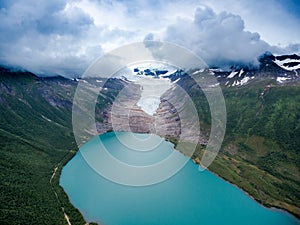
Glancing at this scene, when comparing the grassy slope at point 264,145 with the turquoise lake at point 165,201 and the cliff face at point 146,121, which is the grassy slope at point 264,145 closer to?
the turquoise lake at point 165,201

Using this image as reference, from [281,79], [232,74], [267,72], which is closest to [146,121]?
[232,74]

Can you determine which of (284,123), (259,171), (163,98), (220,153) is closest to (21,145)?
(220,153)

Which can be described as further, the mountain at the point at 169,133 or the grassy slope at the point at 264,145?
the grassy slope at the point at 264,145

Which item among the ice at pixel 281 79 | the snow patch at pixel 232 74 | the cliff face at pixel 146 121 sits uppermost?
the ice at pixel 281 79

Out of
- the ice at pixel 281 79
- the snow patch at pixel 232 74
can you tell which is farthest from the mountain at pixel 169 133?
the ice at pixel 281 79

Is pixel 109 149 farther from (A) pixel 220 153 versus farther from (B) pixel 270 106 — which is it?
(B) pixel 270 106

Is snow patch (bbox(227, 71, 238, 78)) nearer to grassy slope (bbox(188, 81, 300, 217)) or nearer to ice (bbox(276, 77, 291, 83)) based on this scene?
grassy slope (bbox(188, 81, 300, 217))
